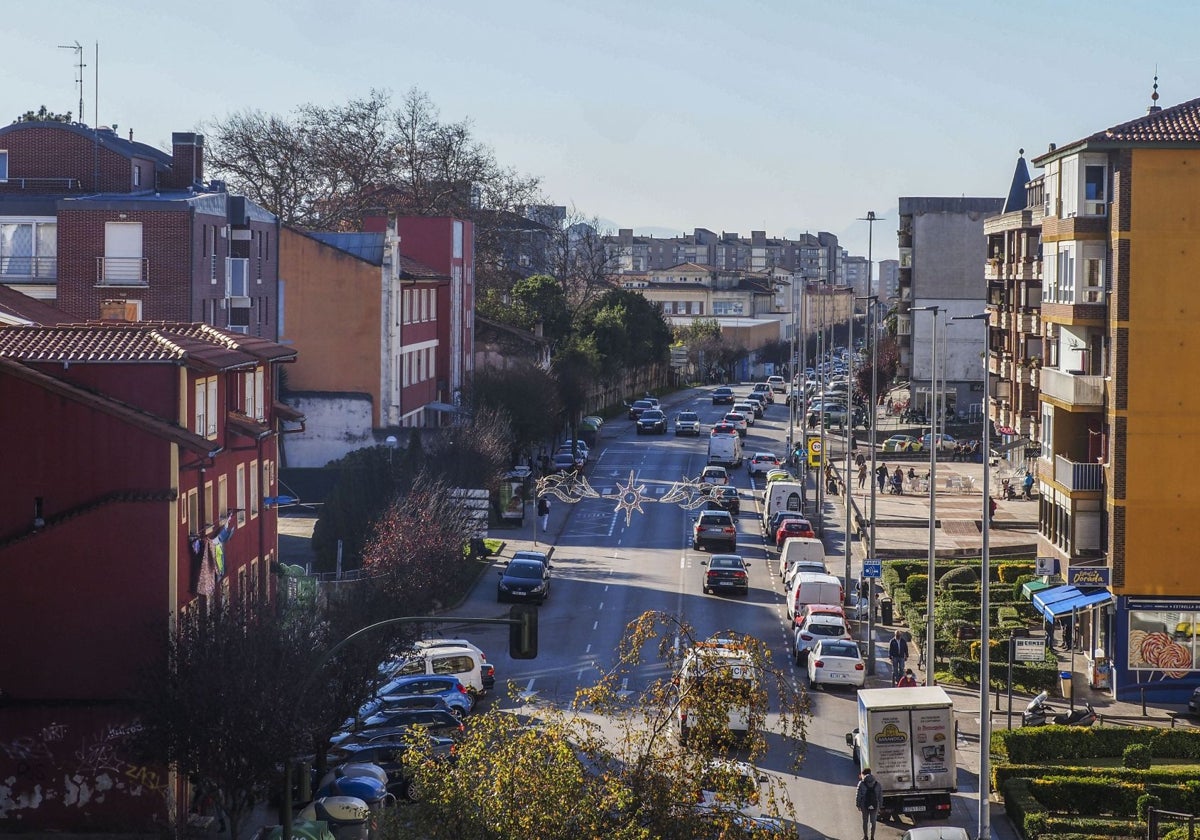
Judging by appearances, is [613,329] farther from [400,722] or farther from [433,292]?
[400,722]

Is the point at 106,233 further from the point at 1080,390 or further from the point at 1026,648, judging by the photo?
the point at 1026,648

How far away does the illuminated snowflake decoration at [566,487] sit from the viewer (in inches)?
2330

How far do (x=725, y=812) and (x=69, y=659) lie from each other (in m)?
13.9

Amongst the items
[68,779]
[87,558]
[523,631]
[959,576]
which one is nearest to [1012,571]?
[959,576]

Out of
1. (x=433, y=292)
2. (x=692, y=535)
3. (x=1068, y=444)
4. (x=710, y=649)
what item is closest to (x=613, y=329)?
(x=433, y=292)

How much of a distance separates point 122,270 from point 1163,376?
93.4 ft

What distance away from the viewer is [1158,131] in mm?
36844

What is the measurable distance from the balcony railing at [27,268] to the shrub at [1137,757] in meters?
32.9

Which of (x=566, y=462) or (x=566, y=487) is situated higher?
(x=566, y=462)

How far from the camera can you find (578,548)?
58656 millimetres

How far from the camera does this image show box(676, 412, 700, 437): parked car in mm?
93875

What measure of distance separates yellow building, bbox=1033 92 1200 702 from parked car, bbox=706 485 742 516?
25.2 meters

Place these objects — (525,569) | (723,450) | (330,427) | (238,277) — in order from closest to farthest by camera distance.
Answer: (525,569) → (238,277) → (330,427) → (723,450)

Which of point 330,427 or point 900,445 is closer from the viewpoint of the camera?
point 330,427
